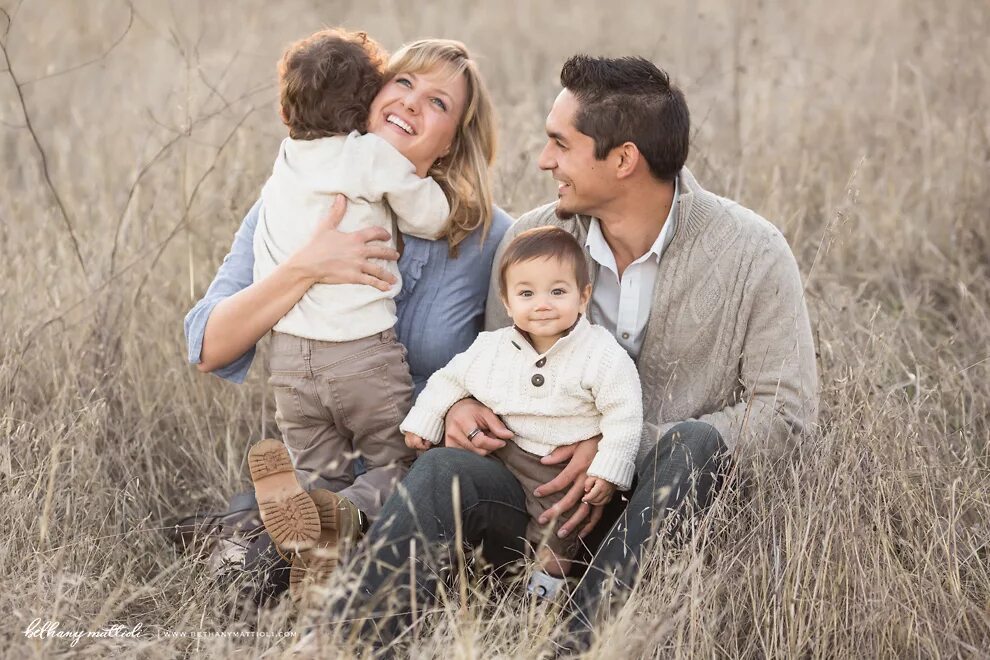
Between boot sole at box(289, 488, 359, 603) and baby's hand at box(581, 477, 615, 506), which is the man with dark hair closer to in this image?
baby's hand at box(581, 477, 615, 506)

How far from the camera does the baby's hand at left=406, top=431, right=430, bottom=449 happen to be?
311 cm

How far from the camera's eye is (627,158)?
3.24m

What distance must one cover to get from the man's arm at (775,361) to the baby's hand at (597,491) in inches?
8.2

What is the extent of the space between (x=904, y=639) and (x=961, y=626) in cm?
18

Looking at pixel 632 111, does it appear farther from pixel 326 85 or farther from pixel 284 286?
pixel 284 286

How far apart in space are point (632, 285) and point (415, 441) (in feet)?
2.54

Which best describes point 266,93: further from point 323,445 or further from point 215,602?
point 215,602

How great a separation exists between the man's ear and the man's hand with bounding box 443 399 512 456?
2.57 ft

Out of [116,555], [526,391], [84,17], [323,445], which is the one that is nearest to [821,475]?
[526,391]

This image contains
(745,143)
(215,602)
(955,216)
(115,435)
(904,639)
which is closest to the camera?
(904,639)

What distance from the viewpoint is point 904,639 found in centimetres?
260

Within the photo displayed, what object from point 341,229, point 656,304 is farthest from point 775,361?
point 341,229

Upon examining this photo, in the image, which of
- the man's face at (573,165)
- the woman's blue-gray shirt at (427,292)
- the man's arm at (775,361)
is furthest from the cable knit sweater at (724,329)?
the woman's blue-gray shirt at (427,292)

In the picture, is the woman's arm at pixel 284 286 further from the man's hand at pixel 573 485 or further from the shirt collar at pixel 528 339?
the man's hand at pixel 573 485
